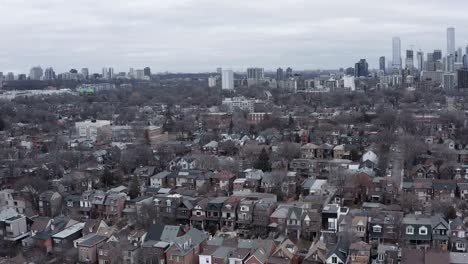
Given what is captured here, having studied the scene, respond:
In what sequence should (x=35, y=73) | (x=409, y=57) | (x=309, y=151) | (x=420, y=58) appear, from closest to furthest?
1. (x=309, y=151)
2. (x=420, y=58)
3. (x=409, y=57)
4. (x=35, y=73)

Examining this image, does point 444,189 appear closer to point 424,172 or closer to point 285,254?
point 424,172

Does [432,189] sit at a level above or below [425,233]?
above

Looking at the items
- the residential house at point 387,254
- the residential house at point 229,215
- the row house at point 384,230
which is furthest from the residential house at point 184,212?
the residential house at point 387,254

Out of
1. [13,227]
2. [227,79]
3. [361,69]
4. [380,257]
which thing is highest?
[361,69]

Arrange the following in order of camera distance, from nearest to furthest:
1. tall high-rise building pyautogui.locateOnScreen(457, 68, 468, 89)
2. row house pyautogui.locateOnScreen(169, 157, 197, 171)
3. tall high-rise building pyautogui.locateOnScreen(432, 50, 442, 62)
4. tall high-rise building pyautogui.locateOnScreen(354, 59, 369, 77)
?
row house pyautogui.locateOnScreen(169, 157, 197, 171) < tall high-rise building pyautogui.locateOnScreen(457, 68, 468, 89) < tall high-rise building pyautogui.locateOnScreen(432, 50, 442, 62) < tall high-rise building pyautogui.locateOnScreen(354, 59, 369, 77)

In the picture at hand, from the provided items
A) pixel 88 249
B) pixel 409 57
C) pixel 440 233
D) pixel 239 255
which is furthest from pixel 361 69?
pixel 88 249

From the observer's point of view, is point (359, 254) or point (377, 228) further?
point (377, 228)

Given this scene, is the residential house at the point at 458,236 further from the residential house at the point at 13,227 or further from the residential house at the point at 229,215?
the residential house at the point at 13,227

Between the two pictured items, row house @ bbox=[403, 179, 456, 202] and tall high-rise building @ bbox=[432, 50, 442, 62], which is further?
tall high-rise building @ bbox=[432, 50, 442, 62]

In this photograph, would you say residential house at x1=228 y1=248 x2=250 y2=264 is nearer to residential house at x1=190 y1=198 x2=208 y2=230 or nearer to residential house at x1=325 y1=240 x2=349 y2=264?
residential house at x1=325 y1=240 x2=349 y2=264

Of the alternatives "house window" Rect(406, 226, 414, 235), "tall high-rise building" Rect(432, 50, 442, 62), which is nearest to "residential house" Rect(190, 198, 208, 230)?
"house window" Rect(406, 226, 414, 235)

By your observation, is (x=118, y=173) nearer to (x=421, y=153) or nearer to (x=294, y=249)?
(x=294, y=249)
